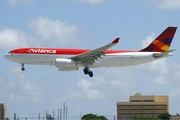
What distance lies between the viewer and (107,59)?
88.4 meters

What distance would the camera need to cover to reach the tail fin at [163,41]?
93.3 meters

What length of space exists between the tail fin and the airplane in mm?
485

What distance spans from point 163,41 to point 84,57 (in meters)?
15.4

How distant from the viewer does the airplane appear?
85250 mm

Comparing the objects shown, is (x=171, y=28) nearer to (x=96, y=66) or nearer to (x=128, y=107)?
(x=96, y=66)

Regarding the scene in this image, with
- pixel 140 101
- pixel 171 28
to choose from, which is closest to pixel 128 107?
pixel 140 101

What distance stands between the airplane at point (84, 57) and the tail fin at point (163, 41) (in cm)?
48

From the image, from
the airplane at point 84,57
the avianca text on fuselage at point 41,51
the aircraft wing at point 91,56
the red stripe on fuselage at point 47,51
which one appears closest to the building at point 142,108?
the airplane at point 84,57

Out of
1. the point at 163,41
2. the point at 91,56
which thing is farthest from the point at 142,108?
the point at 91,56

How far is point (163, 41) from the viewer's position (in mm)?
95938

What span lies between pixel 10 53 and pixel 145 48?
2104cm

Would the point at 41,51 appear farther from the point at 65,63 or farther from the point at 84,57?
the point at 84,57

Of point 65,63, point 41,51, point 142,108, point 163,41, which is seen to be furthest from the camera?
point 142,108

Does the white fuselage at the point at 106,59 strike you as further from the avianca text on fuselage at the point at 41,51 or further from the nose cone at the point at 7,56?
the avianca text on fuselage at the point at 41,51
